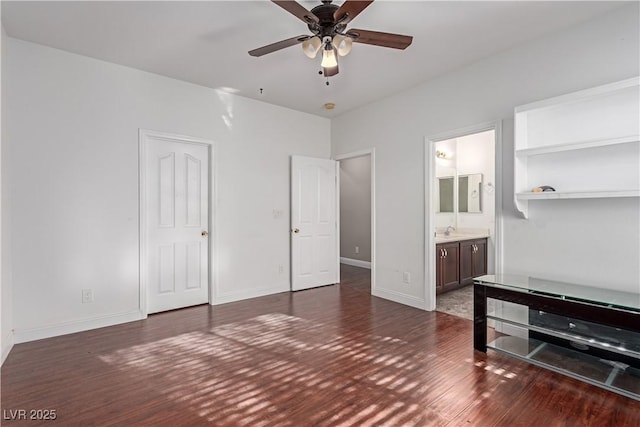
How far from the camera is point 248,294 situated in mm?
4609

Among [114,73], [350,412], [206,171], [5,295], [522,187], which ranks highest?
[114,73]

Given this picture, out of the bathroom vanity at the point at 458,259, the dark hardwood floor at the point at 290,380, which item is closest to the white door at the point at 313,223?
the dark hardwood floor at the point at 290,380

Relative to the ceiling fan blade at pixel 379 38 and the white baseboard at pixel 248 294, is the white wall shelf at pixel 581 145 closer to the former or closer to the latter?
the ceiling fan blade at pixel 379 38

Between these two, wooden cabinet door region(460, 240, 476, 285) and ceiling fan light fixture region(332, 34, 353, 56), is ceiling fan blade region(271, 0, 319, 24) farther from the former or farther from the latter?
wooden cabinet door region(460, 240, 476, 285)

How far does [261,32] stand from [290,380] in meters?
2.88

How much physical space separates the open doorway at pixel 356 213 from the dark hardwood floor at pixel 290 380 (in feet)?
11.6

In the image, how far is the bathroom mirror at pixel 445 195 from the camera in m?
5.95

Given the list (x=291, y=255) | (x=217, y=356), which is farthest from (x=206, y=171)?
(x=217, y=356)

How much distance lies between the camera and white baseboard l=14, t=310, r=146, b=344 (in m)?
3.07

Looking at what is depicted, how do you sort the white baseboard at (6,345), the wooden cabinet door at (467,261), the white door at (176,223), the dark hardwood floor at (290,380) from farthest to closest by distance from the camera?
the wooden cabinet door at (467,261) < the white door at (176,223) < the white baseboard at (6,345) < the dark hardwood floor at (290,380)

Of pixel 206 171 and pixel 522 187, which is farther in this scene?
pixel 206 171

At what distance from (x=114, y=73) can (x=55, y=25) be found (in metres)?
0.76

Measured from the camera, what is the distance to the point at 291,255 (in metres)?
5.05

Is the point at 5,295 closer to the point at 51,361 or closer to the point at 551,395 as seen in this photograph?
the point at 51,361
